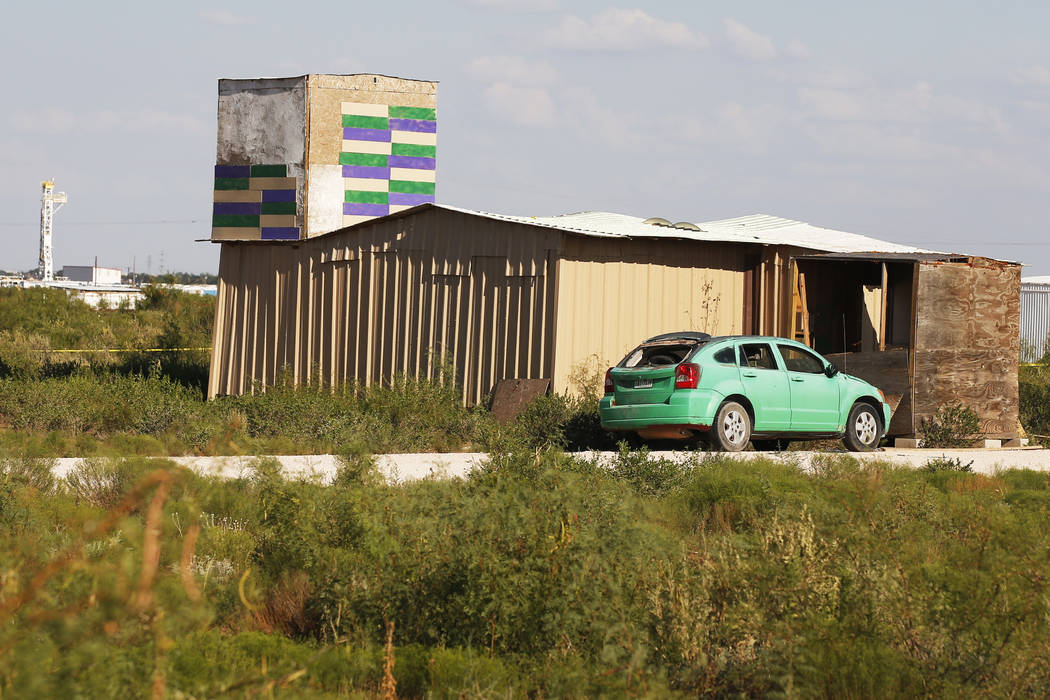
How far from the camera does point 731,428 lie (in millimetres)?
14477

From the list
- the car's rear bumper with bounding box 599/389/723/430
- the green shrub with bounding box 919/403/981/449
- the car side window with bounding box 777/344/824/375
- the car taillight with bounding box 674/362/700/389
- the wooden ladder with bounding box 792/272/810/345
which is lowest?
the green shrub with bounding box 919/403/981/449

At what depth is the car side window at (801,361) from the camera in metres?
15.5

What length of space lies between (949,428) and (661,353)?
18.0 feet

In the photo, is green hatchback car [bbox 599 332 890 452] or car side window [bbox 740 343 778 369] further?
car side window [bbox 740 343 778 369]

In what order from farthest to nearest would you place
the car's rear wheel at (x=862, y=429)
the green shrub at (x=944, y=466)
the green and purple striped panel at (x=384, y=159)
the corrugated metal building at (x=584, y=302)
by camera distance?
1. the green and purple striped panel at (x=384, y=159)
2. the corrugated metal building at (x=584, y=302)
3. the car's rear wheel at (x=862, y=429)
4. the green shrub at (x=944, y=466)

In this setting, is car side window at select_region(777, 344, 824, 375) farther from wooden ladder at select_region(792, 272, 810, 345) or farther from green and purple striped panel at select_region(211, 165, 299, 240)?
green and purple striped panel at select_region(211, 165, 299, 240)

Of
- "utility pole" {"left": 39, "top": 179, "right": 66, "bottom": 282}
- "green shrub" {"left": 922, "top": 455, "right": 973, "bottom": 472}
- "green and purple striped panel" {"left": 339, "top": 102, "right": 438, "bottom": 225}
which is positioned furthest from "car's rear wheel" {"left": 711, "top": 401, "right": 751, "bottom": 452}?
"utility pole" {"left": 39, "top": 179, "right": 66, "bottom": 282}

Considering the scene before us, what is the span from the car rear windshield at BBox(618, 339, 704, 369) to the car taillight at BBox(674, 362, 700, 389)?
30 centimetres

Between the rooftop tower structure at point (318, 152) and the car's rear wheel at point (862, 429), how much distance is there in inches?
442

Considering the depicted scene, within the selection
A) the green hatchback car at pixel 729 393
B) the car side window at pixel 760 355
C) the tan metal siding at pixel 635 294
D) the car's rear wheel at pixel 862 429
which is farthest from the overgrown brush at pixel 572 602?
the tan metal siding at pixel 635 294

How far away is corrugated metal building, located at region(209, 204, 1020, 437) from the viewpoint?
1783 centimetres

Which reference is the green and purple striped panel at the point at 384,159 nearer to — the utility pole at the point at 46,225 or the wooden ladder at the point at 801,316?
the wooden ladder at the point at 801,316

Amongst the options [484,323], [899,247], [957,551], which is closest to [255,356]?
[484,323]

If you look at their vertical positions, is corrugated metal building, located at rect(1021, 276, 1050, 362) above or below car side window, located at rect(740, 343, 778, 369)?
above
